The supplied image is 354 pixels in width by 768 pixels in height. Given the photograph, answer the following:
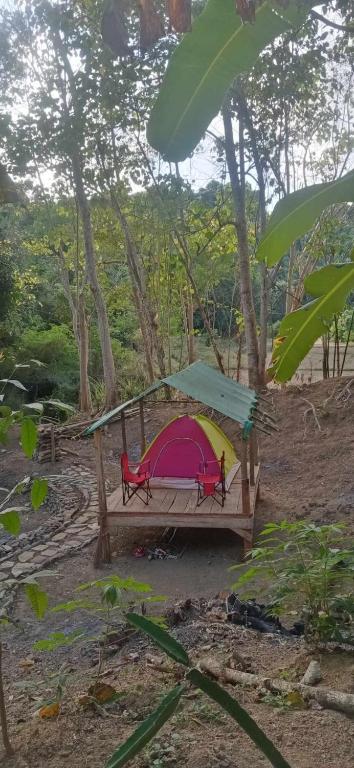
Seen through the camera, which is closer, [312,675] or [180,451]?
[312,675]

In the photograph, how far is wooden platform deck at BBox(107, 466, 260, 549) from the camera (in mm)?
5051

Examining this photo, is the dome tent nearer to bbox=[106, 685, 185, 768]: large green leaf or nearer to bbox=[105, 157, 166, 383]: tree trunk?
bbox=[105, 157, 166, 383]: tree trunk

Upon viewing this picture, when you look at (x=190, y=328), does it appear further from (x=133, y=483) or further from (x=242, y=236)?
(x=133, y=483)

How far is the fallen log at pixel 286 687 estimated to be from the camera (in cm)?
190

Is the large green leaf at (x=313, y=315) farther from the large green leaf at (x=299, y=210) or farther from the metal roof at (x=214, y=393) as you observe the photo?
the metal roof at (x=214, y=393)

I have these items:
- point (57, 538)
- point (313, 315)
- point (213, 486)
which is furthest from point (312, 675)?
point (57, 538)

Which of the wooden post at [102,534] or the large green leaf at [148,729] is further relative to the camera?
the wooden post at [102,534]

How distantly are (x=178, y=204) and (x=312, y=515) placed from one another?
500 centimetres

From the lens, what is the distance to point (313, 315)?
199 cm

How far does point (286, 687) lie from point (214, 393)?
9.35 ft

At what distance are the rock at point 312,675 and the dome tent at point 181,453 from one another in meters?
3.64

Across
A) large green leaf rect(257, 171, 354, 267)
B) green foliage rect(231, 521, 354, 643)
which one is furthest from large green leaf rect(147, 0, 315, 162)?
green foliage rect(231, 521, 354, 643)

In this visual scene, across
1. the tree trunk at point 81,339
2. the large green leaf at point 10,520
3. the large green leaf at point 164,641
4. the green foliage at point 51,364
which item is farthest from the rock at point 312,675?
the green foliage at point 51,364

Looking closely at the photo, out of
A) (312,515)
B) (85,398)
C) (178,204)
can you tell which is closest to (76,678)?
(312,515)
